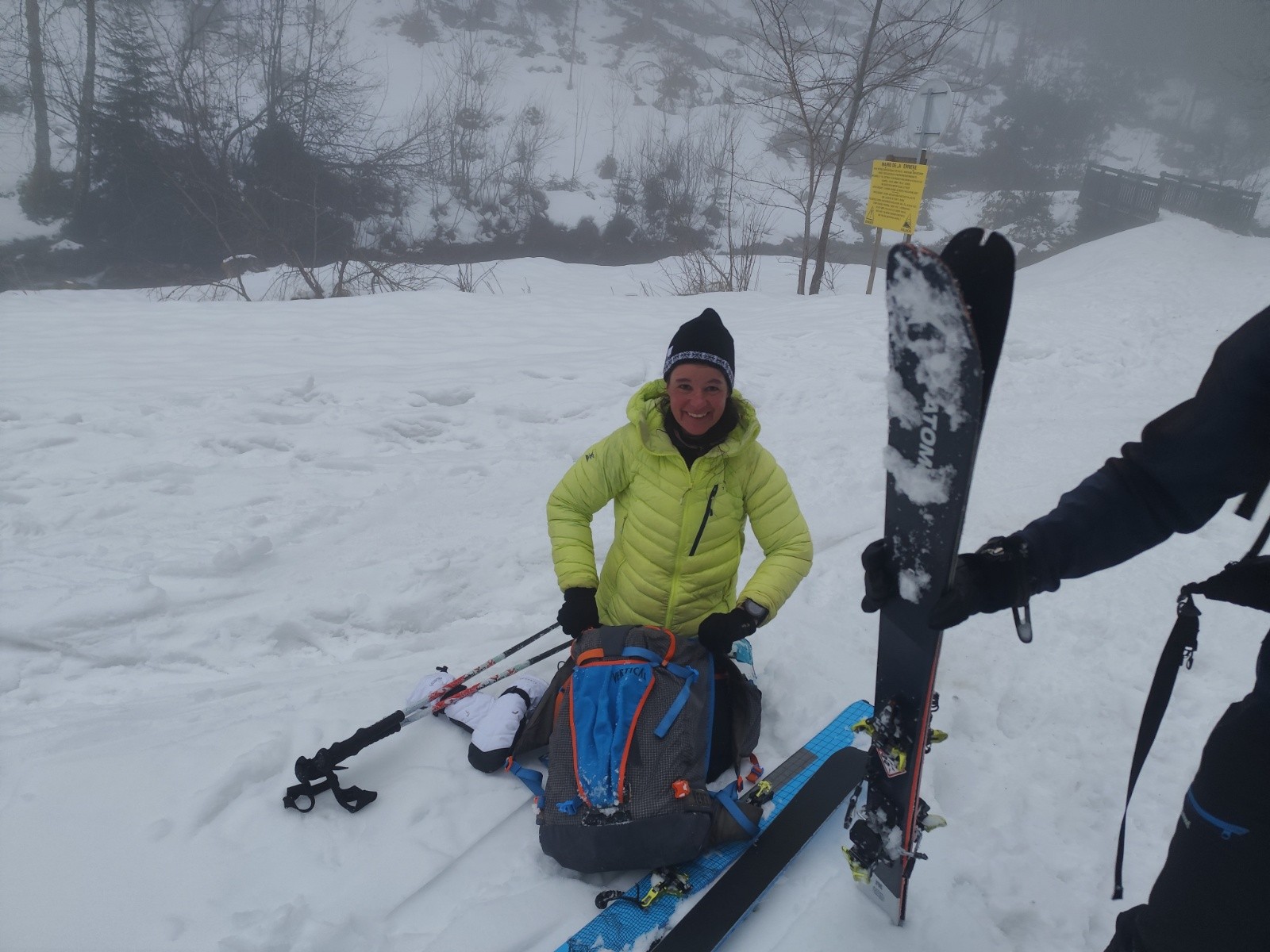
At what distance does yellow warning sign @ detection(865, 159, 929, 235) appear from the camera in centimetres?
688

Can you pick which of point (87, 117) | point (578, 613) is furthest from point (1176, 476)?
point (87, 117)

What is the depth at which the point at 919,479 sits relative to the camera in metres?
1.40

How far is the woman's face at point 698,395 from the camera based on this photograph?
6.81ft

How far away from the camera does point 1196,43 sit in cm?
3281

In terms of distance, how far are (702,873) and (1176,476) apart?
149cm

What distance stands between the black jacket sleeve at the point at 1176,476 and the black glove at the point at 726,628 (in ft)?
2.99

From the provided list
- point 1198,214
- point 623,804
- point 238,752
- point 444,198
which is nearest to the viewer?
point 623,804

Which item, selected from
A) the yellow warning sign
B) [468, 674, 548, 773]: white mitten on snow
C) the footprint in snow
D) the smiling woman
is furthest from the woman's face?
the yellow warning sign

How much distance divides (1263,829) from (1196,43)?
4636 cm

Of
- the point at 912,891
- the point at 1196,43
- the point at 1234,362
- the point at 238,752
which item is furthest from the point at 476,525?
the point at 1196,43

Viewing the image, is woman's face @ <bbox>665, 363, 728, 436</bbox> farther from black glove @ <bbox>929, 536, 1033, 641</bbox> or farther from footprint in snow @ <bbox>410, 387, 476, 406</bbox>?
footprint in snow @ <bbox>410, 387, 476, 406</bbox>

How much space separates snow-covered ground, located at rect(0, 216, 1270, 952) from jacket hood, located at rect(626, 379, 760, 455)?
38.7 inches

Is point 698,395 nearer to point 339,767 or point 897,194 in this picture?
point 339,767

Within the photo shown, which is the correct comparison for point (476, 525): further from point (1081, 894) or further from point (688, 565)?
point (1081, 894)
